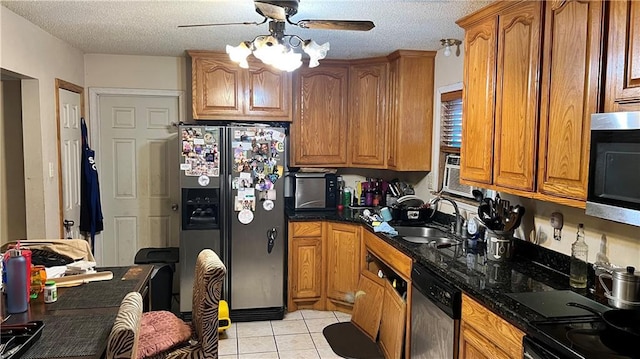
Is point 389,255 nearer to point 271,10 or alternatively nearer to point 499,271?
point 499,271

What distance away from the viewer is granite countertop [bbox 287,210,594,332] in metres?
1.90

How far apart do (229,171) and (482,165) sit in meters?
2.03

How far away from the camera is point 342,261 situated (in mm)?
4004

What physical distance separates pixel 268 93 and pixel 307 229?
123 cm

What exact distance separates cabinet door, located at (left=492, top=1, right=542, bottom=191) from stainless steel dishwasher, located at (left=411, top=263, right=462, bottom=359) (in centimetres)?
62

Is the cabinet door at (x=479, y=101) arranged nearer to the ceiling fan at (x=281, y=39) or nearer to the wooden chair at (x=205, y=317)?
the ceiling fan at (x=281, y=39)

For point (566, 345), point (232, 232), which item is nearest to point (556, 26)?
point (566, 345)

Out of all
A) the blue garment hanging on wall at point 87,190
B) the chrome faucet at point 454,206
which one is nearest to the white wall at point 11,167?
the blue garment hanging on wall at point 87,190

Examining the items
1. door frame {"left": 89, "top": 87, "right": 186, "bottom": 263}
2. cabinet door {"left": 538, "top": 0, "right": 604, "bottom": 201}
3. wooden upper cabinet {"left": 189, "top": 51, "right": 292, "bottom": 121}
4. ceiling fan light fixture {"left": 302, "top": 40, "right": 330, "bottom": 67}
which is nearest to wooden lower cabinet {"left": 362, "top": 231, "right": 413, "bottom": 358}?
cabinet door {"left": 538, "top": 0, "right": 604, "bottom": 201}

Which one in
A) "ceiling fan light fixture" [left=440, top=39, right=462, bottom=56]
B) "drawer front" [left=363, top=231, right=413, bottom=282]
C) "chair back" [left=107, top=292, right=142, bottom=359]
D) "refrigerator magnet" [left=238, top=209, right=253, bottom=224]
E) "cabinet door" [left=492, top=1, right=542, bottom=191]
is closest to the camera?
"chair back" [left=107, top=292, right=142, bottom=359]

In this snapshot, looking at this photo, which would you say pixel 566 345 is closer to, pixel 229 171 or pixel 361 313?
pixel 361 313

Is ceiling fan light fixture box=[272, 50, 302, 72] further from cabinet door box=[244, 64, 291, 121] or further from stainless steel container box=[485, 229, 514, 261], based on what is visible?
cabinet door box=[244, 64, 291, 121]

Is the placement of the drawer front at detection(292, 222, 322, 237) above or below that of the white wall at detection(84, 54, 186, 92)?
below

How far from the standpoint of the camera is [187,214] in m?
3.77
